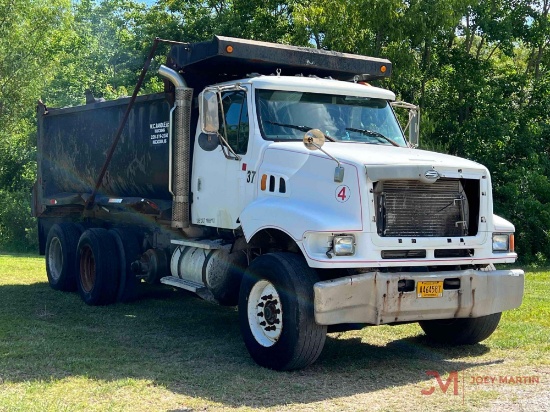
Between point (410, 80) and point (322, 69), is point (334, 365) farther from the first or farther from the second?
point (410, 80)

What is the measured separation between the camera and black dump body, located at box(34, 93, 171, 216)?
34.6ft

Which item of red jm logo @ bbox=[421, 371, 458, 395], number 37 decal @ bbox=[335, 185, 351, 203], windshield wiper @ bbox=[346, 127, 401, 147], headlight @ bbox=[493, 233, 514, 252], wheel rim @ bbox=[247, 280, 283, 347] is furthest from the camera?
windshield wiper @ bbox=[346, 127, 401, 147]

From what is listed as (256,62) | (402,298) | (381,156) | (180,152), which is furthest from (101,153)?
(402,298)

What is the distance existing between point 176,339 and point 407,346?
257cm

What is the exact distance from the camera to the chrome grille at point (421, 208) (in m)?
7.43

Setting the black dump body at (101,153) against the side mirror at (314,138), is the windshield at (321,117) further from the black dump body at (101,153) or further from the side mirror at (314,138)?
the black dump body at (101,153)

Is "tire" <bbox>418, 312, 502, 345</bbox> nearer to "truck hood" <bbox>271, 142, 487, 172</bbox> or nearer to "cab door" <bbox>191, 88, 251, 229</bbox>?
"truck hood" <bbox>271, 142, 487, 172</bbox>

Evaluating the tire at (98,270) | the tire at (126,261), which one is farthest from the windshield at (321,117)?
the tire at (98,270)

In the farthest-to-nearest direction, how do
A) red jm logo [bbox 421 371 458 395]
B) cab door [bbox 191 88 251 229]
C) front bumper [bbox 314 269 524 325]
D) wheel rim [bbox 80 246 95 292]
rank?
wheel rim [bbox 80 246 95 292], cab door [bbox 191 88 251 229], front bumper [bbox 314 269 524 325], red jm logo [bbox 421 371 458 395]

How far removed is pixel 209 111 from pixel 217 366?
2.70m

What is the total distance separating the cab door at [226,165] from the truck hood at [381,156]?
0.62 meters

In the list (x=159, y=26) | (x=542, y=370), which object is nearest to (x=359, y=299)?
(x=542, y=370)

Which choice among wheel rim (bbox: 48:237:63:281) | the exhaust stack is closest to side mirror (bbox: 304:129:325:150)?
the exhaust stack

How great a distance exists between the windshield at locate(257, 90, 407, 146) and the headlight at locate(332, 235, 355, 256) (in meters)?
1.67
